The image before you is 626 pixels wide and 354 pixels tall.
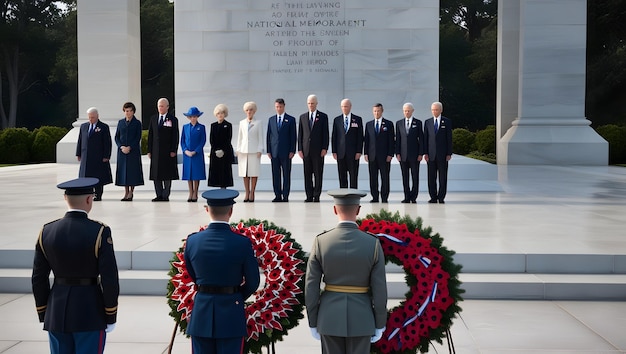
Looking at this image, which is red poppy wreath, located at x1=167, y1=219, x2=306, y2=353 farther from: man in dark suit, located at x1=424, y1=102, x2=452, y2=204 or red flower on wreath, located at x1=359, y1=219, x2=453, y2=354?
man in dark suit, located at x1=424, y1=102, x2=452, y2=204

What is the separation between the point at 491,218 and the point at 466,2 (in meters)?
44.0

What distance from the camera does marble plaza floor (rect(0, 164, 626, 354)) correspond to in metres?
5.87

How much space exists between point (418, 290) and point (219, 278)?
1.31 m

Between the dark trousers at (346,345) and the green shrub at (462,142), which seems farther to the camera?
the green shrub at (462,142)

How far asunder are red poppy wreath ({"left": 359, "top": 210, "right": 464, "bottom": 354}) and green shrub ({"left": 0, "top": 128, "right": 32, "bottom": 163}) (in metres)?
28.6

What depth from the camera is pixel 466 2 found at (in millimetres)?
52406

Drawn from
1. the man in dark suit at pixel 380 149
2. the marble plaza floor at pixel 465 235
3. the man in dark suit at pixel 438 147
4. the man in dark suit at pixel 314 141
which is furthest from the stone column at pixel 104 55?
the man in dark suit at pixel 438 147

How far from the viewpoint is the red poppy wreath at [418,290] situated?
470 cm

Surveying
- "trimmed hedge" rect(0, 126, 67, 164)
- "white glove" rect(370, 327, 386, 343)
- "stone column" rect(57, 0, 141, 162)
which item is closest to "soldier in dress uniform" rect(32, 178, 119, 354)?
"white glove" rect(370, 327, 386, 343)

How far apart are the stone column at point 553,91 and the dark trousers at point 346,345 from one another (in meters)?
21.0

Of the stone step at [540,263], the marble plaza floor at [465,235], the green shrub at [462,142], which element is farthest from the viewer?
the green shrub at [462,142]

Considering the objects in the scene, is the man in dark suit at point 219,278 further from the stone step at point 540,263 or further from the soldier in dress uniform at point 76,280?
the stone step at point 540,263

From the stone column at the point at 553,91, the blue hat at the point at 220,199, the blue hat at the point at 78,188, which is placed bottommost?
the blue hat at the point at 220,199

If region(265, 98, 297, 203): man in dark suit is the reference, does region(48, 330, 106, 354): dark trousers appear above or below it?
below
